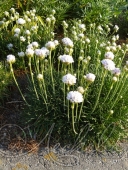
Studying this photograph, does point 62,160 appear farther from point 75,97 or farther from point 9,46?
point 9,46

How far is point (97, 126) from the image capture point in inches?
113

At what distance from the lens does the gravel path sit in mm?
2742

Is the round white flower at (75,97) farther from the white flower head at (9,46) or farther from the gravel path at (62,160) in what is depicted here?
the white flower head at (9,46)

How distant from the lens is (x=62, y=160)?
2793 mm

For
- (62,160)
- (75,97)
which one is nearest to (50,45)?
(75,97)

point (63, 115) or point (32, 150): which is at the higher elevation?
point (63, 115)

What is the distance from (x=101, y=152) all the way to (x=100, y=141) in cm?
10

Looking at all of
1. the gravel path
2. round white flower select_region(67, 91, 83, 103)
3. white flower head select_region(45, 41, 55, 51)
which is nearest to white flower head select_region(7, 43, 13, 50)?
white flower head select_region(45, 41, 55, 51)

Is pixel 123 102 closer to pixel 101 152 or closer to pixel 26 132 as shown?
pixel 101 152

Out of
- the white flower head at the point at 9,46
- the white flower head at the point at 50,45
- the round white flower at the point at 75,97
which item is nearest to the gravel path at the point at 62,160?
the round white flower at the point at 75,97

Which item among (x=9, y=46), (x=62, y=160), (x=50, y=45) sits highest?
(x=50, y=45)

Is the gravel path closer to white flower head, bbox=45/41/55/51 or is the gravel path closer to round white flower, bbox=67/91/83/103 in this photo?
round white flower, bbox=67/91/83/103

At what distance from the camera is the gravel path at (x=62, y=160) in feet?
9.00

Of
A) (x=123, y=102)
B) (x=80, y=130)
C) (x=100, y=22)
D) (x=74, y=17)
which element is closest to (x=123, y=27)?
(x=100, y=22)
